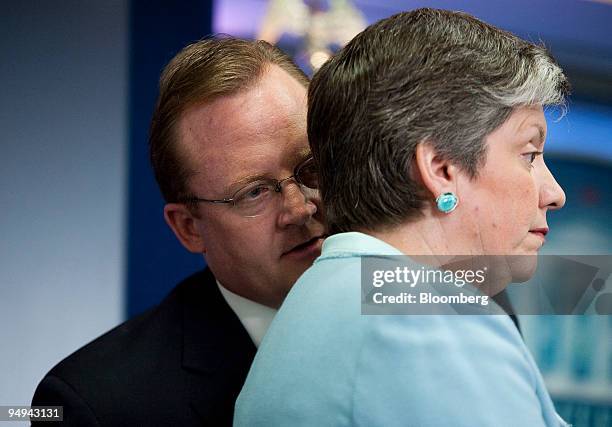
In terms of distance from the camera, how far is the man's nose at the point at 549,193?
1432 mm

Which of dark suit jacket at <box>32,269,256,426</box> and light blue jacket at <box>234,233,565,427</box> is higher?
light blue jacket at <box>234,233,565,427</box>

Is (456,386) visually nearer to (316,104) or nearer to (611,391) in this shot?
(316,104)

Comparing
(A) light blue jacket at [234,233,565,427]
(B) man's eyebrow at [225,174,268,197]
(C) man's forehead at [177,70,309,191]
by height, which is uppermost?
(C) man's forehead at [177,70,309,191]

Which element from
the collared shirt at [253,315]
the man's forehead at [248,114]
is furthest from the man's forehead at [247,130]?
the collared shirt at [253,315]

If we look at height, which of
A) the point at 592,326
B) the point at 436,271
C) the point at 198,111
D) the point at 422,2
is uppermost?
the point at 422,2

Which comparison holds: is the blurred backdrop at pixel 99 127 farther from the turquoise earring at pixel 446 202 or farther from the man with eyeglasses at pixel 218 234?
the turquoise earring at pixel 446 202

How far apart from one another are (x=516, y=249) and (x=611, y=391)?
1.42 metres

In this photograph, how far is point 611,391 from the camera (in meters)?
2.63

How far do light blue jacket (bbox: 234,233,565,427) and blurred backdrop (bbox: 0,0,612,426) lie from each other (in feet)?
6.31

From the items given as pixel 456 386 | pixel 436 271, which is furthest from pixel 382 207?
pixel 456 386

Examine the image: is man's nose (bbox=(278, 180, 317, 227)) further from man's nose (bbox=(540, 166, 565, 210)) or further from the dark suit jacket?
man's nose (bbox=(540, 166, 565, 210))

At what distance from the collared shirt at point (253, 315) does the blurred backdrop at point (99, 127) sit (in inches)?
50.6

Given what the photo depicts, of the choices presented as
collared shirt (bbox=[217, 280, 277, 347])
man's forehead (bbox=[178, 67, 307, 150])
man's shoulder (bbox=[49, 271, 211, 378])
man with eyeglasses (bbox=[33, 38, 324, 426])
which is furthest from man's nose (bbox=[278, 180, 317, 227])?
man's shoulder (bbox=[49, 271, 211, 378])

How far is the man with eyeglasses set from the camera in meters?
1.83
